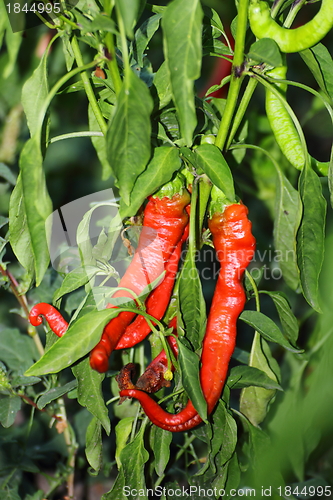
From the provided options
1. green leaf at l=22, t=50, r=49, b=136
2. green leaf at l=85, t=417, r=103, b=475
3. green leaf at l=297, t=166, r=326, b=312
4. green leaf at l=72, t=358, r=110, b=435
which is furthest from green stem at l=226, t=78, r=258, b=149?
green leaf at l=85, t=417, r=103, b=475

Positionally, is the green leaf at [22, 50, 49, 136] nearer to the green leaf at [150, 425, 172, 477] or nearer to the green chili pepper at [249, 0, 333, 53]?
the green chili pepper at [249, 0, 333, 53]

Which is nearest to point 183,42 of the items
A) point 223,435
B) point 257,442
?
point 223,435

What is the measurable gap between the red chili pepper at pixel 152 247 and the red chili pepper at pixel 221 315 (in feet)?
0.16

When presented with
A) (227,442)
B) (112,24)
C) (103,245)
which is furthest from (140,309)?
(112,24)

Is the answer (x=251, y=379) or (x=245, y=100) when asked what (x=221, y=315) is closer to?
(x=251, y=379)

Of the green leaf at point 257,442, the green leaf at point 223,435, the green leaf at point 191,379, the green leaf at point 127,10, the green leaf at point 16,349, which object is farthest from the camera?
the green leaf at point 16,349

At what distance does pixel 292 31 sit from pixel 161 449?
21.9 inches

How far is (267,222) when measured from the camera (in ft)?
4.58

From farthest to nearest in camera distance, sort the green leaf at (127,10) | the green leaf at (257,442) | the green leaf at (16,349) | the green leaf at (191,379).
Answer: the green leaf at (16,349) → the green leaf at (257,442) → the green leaf at (191,379) → the green leaf at (127,10)

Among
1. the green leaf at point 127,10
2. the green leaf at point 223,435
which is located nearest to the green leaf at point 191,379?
the green leaf at point 223,435

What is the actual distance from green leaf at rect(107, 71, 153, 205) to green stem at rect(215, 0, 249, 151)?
13 cm

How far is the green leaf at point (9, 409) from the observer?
0.75 m

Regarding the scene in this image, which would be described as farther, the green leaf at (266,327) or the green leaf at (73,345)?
the green leaf at (266,327)

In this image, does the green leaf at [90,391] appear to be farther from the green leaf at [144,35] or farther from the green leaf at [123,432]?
the green leaf at [144,35]
